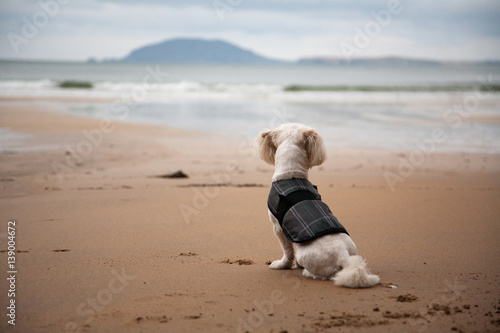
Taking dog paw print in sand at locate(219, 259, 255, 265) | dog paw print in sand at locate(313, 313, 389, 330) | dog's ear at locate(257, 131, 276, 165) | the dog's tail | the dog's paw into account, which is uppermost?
dog's ear at locate(257, 131, 276, 165)

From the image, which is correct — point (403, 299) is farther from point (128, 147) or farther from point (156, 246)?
point (128, 147)

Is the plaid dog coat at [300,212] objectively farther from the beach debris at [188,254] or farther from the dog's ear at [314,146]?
the beach debris at [188,254]

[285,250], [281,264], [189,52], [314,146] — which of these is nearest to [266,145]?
[314,146]

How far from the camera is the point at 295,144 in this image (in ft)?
13.9

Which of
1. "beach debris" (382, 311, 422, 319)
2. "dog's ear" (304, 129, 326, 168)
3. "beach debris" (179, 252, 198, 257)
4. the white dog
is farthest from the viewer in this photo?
"beach debris" (179, 252, 198, 257)

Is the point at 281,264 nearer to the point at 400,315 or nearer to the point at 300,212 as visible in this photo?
the point at 300,212

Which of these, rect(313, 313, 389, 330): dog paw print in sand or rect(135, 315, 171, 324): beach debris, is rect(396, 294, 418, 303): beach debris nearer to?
rect(313, 313, 389, 330): dog paw print in sand

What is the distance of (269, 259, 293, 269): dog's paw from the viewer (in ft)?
14.3

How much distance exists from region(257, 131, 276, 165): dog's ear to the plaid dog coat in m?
0.30

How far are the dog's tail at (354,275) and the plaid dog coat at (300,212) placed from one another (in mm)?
298

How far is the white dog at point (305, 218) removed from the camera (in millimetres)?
3857

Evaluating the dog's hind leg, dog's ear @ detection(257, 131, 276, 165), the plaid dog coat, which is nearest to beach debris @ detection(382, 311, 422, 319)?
the plaid dog coat

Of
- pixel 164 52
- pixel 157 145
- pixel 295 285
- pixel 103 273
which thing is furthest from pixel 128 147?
pixel 164 52

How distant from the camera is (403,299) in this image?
3.64 metres
